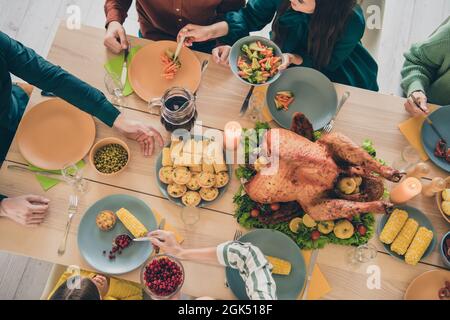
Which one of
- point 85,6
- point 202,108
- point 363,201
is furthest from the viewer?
point 85,6

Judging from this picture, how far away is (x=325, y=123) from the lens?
62.1 inches

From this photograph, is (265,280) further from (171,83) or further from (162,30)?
(162,30)

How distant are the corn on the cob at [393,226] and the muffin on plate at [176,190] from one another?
0.73 meters

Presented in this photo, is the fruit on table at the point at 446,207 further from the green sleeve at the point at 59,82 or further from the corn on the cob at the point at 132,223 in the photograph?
the green sleeve at the point at 59,82

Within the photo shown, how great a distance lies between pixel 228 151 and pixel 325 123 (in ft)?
1.35

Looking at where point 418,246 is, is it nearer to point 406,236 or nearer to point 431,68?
point 406,236

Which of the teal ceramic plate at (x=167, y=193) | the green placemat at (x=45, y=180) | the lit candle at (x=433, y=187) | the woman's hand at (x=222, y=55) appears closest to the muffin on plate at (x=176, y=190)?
the teal ceramic plate at (x=167, y=193)

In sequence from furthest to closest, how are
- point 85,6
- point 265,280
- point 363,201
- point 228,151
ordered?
point 85,6
point 228,151
point 363,201
point 265,280

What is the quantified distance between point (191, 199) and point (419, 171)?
85 cm

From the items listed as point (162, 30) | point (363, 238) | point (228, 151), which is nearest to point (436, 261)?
point (363, 238)

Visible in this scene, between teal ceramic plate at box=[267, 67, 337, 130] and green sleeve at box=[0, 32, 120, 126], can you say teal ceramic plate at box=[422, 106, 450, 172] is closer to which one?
teal ceramic plate at box=[267, 67, 337, 130]

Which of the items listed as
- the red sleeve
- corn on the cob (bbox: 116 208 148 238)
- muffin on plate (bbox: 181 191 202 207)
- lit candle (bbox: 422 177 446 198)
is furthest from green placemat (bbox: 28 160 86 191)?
lit candle (bbox: 422 177 446 198)

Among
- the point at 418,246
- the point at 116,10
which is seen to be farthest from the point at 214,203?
the point at 116,10
